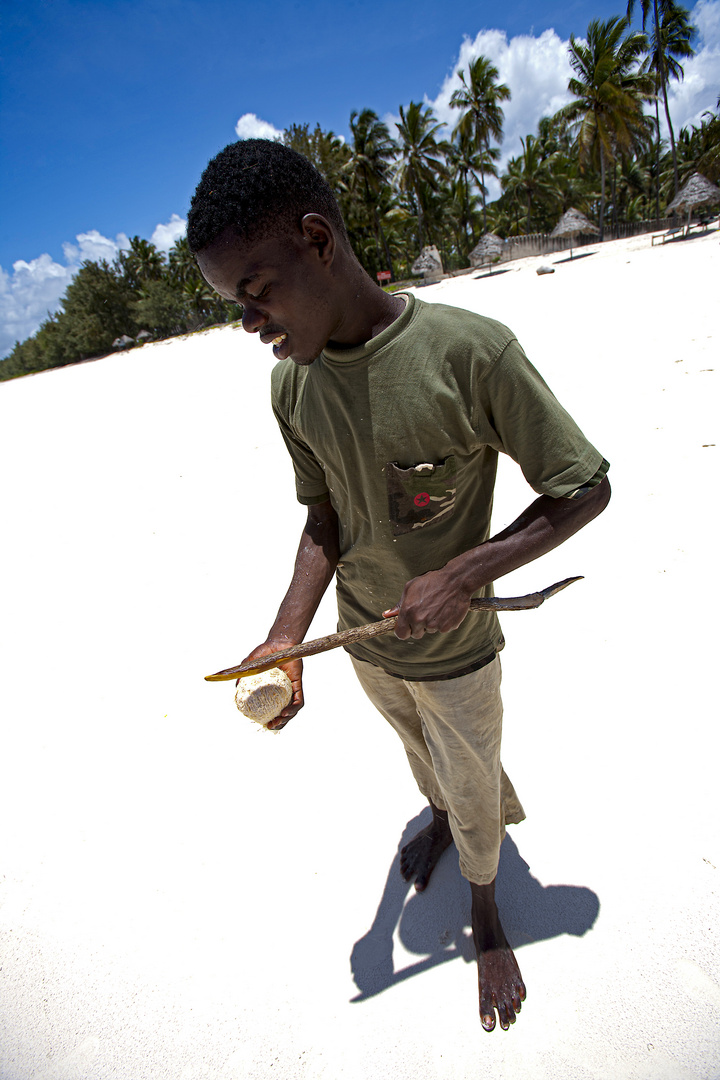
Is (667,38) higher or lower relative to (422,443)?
higher

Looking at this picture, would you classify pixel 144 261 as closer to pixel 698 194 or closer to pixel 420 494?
pixel 698 194

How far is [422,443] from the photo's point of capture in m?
1.19

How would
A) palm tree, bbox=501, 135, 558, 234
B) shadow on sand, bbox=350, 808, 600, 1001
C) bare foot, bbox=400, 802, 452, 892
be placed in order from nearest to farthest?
shadow on sand, bbox=350, 808, 600, 1001 < bare foot, bbox=400, 802, 452, 892 < palm tree, bbox=501, 135, 558, 234

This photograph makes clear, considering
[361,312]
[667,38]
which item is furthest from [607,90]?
[361,312]

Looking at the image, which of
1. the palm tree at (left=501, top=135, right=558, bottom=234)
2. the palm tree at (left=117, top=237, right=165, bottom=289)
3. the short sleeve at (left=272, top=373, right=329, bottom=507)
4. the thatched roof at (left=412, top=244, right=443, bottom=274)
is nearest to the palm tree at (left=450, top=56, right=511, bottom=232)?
the palm tree at (left=501, top=135, right=558, bottom=234)

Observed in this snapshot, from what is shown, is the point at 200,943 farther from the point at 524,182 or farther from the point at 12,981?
the point at 524,182

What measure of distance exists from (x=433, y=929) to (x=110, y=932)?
1257mm

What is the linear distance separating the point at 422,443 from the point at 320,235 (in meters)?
0.48

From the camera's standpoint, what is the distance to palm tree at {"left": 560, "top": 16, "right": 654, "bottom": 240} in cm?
2284

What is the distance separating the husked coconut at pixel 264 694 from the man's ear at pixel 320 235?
39.3 inches

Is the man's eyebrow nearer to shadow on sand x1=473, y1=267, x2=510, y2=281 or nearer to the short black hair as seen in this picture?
the short black hair

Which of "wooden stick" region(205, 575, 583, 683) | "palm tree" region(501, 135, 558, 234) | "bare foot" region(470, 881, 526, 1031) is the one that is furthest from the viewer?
"palm tree" region(501, 135, 558, 234)

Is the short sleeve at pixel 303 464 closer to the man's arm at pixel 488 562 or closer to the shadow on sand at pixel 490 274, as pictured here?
the man's arm at pixel 488 562

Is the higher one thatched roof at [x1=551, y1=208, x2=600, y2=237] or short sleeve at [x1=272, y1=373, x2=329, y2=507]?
thatched roof at [x1=551, y1=208, x2=600, y2=237]
